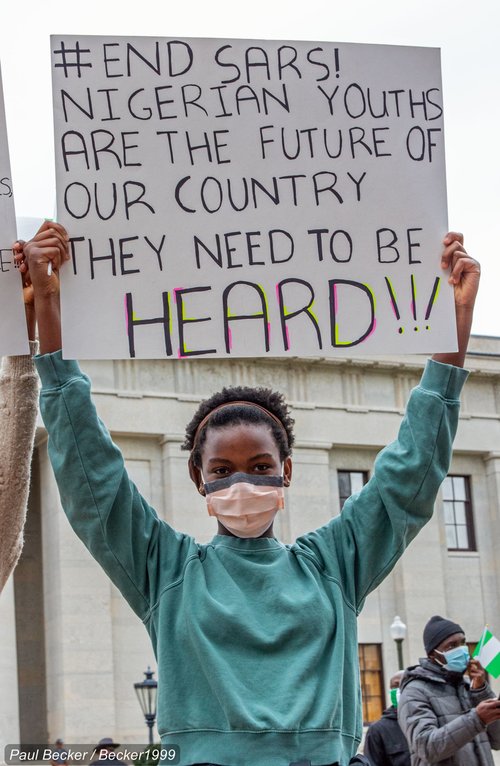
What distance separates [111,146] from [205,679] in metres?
1.72

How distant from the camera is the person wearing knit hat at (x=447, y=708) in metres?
7.62

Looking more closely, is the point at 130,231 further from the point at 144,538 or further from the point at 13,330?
the point at 144,538

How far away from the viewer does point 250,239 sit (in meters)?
4.27

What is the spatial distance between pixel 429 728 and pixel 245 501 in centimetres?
460

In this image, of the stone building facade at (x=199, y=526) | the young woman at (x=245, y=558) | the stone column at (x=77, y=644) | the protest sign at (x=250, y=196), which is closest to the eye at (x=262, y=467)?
the young woman at (x=245, y=558)

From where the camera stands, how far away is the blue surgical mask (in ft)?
27.5

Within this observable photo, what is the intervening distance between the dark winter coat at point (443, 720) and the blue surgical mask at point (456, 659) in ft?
0.18

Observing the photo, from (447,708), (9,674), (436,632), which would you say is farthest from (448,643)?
(9,674)

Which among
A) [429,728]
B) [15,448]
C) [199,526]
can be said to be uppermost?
[199,526]

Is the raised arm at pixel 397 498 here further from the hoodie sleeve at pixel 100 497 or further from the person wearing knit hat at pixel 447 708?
the person wearing knit hat at pixel 447 708

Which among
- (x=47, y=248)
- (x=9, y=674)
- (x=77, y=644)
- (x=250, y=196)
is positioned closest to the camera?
(x=47, y=248)

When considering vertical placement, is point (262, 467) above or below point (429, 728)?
above

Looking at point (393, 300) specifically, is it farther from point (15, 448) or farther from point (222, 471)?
point (15, 448)

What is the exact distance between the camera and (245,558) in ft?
12.2
